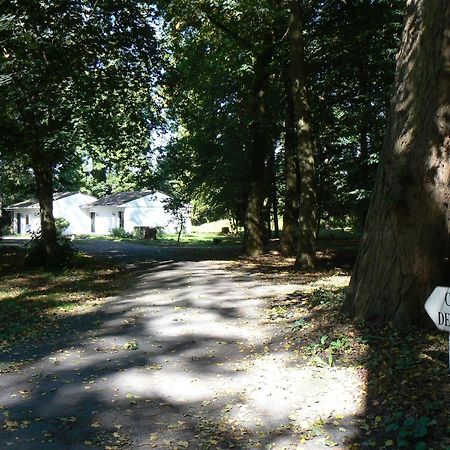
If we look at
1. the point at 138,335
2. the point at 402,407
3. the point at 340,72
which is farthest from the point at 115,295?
the point at 340,72

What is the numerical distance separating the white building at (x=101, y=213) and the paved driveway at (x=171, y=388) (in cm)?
4180

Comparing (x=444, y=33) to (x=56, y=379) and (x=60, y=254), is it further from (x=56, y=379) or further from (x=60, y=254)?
(x=60, y=254)

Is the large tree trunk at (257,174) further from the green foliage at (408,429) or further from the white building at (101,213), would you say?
the white building at (101,213)

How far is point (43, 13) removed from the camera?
14.7 m

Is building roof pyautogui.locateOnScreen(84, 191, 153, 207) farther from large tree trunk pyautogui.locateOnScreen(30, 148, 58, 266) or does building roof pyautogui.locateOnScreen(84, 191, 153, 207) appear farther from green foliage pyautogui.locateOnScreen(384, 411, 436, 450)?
green foliage pyautogui.locateOnScreen(384, 411, 436, 450)

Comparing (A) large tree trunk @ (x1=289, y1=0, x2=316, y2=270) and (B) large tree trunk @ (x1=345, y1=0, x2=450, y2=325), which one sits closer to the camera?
(B) large tree trunk @ (x1=345, y1=0, x2=450, y2=325)

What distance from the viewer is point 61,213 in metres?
53.6

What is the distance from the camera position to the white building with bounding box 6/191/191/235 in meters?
50.7

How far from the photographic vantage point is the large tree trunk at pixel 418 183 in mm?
6070

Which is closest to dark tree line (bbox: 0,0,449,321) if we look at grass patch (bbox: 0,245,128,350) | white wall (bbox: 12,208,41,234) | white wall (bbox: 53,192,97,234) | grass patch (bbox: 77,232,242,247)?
grass patch (bbox: 0,245,128,350)

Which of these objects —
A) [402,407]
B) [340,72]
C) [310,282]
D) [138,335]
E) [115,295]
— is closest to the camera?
[402,407]

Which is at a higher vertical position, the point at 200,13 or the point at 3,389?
the point at 200,13

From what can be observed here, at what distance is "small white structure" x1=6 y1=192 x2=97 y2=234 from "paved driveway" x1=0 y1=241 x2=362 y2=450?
46829 mm

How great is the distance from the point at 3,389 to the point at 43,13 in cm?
1219
